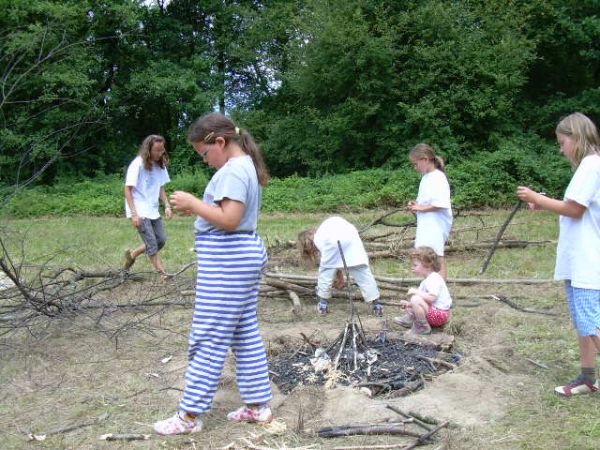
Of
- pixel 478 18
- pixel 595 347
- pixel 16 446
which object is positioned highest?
pixel 478 18

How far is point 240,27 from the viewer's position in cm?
2439

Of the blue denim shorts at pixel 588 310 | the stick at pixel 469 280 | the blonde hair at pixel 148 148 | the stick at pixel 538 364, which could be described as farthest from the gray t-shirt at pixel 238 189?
the blonde hair at pixel 148 148

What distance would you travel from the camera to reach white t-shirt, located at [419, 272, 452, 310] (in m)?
5.04

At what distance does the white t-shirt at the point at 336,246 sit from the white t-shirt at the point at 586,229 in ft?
7.63

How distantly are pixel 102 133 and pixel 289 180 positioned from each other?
832 centimetres

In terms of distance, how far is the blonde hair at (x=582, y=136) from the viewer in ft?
12.4

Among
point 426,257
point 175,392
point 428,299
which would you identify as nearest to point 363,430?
point 175,392

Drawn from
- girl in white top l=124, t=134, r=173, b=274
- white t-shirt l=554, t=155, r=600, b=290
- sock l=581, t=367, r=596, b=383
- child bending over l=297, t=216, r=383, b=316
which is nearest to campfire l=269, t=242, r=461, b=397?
sock l=581, t=367, r=596, b=383

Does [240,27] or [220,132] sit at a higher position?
[240,27]

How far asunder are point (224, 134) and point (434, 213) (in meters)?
3.50

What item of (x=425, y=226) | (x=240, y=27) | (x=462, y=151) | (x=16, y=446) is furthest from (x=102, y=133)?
(x=16, y=446)

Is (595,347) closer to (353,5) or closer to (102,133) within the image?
(353,5)

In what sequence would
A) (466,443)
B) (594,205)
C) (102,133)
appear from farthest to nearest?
(102,133), (594,205), (466,443)

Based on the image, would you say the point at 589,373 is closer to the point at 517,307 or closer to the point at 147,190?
the point at 517,307
